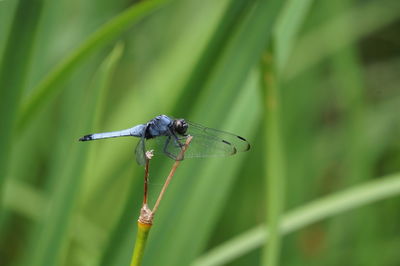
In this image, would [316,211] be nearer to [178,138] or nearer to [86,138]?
[178,138]

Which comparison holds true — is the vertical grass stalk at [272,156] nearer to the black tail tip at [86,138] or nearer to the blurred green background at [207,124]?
the blurred green background at [207,124]

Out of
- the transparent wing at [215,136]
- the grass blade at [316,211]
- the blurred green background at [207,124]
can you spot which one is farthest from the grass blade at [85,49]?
the grass blade at [316,211]

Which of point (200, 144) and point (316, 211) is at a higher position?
point (316, 211)

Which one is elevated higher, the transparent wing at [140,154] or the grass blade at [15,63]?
the grass blade at [15,63]

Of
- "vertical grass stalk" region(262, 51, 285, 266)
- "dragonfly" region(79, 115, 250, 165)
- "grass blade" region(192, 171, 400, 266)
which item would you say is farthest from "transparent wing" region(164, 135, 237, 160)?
"grass blade" region(192, 171, 400, 266)

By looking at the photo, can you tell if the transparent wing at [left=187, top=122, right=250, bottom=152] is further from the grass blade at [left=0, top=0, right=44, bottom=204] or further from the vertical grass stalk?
the grass blade at [left=0, top=0, right=44, bottom=204]

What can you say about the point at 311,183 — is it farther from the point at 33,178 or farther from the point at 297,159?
the point at 33,178

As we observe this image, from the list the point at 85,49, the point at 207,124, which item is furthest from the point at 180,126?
the point at 85,49
